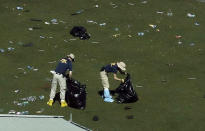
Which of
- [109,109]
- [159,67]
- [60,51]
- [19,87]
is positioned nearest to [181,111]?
[109,109]

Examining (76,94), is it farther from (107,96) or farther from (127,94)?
(127,94)

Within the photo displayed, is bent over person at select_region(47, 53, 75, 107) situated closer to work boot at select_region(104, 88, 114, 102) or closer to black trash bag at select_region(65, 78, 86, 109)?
black trash bag at select_region(65, 78, 86, 109)

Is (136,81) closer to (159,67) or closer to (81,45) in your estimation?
(159,67)

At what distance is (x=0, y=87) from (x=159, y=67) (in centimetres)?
524

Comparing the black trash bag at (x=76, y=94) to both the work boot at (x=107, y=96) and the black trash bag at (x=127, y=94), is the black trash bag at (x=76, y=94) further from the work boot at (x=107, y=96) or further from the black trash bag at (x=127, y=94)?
the black trash bag at (x=127, y=94)

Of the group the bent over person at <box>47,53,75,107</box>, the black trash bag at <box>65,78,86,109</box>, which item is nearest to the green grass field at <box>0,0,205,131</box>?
the black trash bag at <box>65,78,86,109</box>

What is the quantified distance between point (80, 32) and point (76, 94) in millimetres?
5969

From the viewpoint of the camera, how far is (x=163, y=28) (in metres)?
20.4

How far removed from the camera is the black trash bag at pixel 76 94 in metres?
13.5

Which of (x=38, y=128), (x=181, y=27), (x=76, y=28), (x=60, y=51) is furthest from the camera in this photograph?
(x=181, y=27)

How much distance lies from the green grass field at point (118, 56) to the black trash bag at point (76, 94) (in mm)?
172

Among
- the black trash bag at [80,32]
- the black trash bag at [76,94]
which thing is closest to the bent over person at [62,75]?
the black trash bag at [76,94]

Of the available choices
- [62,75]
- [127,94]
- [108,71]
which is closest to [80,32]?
[108,71]

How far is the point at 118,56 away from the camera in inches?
701
